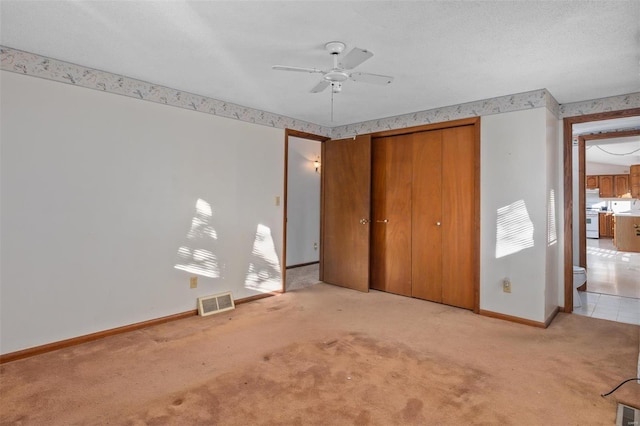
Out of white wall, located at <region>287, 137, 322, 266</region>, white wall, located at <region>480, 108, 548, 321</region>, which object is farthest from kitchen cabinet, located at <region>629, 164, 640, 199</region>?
white wall, located at <region>287, 137, 322, 266</region>

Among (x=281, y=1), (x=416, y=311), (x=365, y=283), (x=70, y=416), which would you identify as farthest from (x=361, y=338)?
(x=281, y=1)

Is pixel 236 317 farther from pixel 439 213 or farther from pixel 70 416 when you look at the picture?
pixel 439 213

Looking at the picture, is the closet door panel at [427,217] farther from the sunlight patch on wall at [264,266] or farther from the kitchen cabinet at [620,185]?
the kitchen cabinet at [620,185]

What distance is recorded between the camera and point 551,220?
3445 mm

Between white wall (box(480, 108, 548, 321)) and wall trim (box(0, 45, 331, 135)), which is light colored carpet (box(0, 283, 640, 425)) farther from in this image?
wall trim (box(0, 45, 331, 135))

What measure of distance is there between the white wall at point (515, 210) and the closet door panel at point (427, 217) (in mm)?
509

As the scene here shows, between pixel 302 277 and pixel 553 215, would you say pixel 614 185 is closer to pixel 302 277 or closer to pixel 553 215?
pixel 553 215

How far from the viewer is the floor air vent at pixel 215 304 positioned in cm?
353

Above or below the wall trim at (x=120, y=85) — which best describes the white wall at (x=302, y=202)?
below

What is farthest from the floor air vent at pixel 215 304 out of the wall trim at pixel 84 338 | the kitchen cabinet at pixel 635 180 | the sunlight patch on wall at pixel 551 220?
the kitchen cabinet at pixel 635 180

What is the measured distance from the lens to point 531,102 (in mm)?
3271

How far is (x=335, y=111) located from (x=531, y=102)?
2.01 metres

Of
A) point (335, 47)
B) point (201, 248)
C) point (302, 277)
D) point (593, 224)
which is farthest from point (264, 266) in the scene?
point (593, 224)

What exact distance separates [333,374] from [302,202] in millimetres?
4285
